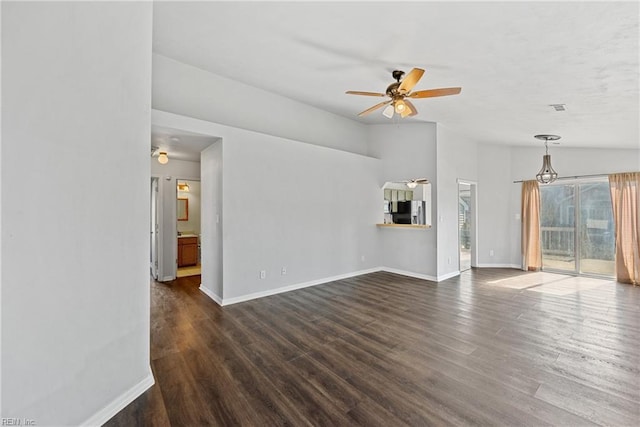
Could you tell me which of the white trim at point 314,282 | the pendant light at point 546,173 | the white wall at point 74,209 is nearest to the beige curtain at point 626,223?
the pendant light at point 546,173

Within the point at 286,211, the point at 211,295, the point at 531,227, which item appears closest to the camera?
the point at 211,295

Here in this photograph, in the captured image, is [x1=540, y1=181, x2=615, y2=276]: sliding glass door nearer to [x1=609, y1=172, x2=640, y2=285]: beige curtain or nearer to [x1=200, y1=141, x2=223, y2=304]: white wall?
[x1=609, y1=172, x2=640, y2=285]: beige curtain

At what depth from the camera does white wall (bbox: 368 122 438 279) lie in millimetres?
5355

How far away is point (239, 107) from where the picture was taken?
4.44 metres

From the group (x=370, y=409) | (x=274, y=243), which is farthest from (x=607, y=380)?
(x=274, y=243)

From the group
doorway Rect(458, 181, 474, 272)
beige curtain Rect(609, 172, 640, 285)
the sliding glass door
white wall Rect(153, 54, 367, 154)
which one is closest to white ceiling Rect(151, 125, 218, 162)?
white wall Rect(153, 54, 367, 154)

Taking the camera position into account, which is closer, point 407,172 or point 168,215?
point 168,215

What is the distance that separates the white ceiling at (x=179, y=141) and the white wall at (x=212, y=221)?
16cm

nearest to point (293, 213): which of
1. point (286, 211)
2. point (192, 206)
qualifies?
point (286, 211)

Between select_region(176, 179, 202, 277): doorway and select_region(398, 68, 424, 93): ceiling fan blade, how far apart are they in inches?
220

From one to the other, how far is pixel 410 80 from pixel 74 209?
3057 millimetres

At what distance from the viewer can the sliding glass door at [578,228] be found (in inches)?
216

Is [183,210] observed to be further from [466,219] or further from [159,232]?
[466,219]

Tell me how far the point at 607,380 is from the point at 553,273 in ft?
15.6
